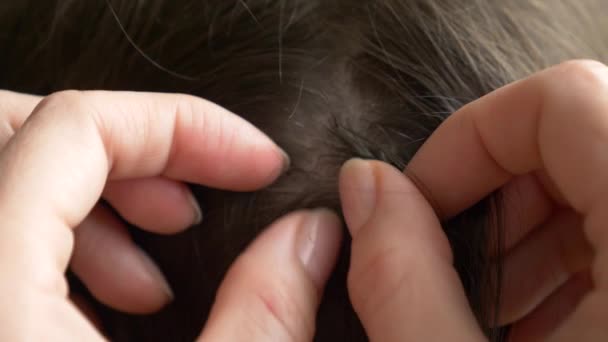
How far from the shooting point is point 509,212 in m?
0.58

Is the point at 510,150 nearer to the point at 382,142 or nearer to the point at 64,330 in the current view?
the point at 382,142

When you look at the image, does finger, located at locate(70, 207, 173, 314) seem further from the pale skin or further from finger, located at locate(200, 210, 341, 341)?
finger, located at locate(200, 210, 341, 341)

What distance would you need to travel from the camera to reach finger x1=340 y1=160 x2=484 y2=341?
0.46m

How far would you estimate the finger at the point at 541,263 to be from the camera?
1.92 ft

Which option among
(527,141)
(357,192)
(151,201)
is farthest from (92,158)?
(527,141)

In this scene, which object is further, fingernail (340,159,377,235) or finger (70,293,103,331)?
finger (70,293,103,331)

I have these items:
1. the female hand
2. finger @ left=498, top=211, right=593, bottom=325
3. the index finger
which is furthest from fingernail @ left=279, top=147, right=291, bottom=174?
finger @ left=498, top=211, right=593, bottom=325

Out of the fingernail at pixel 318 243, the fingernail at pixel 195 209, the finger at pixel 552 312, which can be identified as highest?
the fingernail at pixel 318 243

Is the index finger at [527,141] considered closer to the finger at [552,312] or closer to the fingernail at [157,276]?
the finger at [552,312]

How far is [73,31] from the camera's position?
0.61 m

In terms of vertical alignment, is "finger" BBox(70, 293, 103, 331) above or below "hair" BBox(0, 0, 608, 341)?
below

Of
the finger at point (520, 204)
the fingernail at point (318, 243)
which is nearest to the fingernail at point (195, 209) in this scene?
the fingernail at point (318, 243)

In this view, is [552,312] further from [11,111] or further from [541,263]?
[11,111]

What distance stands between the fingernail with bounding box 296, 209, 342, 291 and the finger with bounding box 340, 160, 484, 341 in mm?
27
